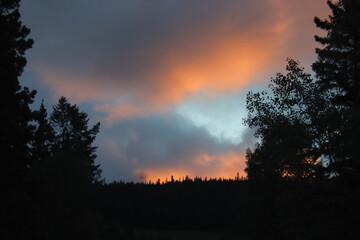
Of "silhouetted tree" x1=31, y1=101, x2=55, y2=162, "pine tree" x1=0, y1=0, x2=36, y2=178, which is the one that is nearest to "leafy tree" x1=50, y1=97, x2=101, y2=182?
"silhouetted tree" x1=31, y1=101, x2=55, y2=162

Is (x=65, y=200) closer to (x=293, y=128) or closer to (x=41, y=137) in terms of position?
(x=41, y=137)

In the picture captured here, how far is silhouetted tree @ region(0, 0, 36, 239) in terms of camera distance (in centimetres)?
2088

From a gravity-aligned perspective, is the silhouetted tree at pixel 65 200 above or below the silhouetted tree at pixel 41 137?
below

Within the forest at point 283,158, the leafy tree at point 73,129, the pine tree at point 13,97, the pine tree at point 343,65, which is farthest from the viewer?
the leafy tree at point 73,129

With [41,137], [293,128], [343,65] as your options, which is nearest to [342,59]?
[343,65]

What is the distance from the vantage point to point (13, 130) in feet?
71.1

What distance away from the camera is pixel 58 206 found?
2725 centimetres

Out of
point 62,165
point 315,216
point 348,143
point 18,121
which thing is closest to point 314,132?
point 348,143

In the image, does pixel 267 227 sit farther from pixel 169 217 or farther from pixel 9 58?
pixel 169 217

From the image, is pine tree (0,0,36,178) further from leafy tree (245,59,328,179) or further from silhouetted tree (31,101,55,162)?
leafy tree (245,59,328,179)

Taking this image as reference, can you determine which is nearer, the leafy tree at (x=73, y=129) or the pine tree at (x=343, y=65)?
the pine tree at (x=343, y=65)

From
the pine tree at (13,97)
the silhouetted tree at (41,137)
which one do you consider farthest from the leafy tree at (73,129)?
the pine tree at (13,97)

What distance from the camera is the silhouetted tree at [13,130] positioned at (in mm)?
20875

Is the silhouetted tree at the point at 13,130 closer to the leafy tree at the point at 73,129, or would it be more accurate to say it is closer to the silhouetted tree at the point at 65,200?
the silhouetted tree at the point at 65,200
